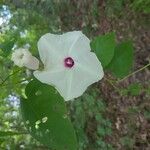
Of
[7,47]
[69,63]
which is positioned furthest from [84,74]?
[7,47]

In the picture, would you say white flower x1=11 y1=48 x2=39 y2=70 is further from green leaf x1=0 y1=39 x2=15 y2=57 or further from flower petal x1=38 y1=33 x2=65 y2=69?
green leaf x1=0 y1=39 x2=15 y2=57

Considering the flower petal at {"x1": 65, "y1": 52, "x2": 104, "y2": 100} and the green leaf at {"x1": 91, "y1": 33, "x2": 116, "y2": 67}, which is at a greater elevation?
the green leaf at {"x1": 91, "y1": 33, "x2": 116, "y2": 67}

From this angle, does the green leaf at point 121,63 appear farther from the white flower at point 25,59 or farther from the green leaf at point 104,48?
the white flower at point 25,59

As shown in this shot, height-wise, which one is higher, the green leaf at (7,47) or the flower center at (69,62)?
the green leaf at (7,47)

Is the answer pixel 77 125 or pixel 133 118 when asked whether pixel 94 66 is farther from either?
pixel 77 125

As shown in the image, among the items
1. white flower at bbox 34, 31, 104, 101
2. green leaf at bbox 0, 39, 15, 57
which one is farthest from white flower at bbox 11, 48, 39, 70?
green leaf at bbox 0, 39, 15, 57

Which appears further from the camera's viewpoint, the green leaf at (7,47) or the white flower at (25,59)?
the green leaf at (7,47)

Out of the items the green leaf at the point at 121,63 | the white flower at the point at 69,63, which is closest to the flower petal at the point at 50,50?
the white flower at the point at 69,63
